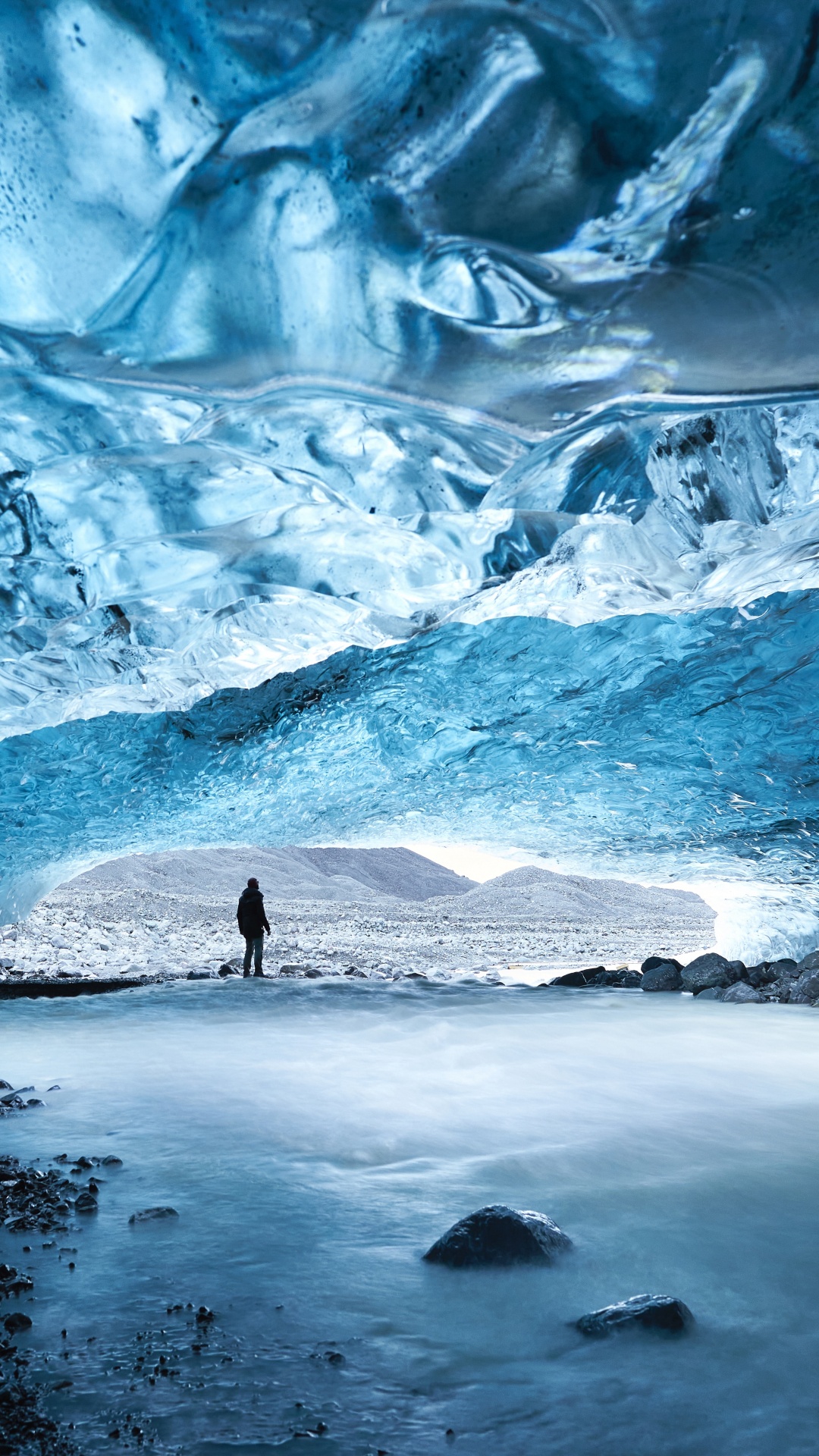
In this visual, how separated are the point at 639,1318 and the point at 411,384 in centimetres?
479

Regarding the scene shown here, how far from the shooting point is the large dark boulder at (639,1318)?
107 inches

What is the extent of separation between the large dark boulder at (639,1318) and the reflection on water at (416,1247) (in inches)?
2.5

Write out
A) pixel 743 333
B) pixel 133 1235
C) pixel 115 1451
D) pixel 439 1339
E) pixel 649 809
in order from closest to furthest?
pixel 115 1451 → pixel 439 1339 → pixel 133 1235 → pixel 743 333 → pixel 649 809

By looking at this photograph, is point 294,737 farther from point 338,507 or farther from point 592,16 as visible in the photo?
point 592,16

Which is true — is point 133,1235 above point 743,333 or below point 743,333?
below

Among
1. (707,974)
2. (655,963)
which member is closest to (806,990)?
(707,974)

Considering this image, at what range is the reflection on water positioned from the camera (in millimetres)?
2270

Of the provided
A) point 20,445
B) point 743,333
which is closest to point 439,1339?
point 743,333

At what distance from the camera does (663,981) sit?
12.4 m

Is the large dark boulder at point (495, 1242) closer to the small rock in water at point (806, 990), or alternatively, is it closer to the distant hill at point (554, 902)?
the small rock in water at point (806, 990)

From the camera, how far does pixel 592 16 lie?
3709 millimetres

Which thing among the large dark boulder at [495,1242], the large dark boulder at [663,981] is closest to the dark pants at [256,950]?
the large dark boulder at [663,981]

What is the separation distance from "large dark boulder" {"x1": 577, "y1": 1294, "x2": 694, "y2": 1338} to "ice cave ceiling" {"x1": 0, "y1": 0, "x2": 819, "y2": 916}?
157 inches

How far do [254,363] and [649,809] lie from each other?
6628 millimetres
